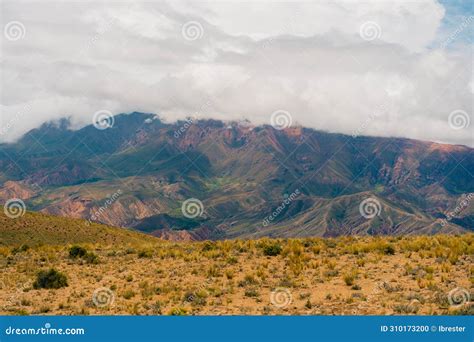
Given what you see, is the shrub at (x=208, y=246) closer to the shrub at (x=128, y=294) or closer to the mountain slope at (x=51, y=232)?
the shrub at (x=128, y=294)

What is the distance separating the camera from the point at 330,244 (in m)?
42.2

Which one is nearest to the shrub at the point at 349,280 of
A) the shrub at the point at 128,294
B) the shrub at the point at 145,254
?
the shrub at the point at 128,294

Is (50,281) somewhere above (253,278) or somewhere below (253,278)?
above

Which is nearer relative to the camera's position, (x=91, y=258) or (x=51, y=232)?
(x=91, y=258)

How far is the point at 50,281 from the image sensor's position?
32.9 meters

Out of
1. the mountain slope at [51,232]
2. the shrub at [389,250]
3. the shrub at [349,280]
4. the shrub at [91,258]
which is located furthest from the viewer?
the mountain slope at [51,232]

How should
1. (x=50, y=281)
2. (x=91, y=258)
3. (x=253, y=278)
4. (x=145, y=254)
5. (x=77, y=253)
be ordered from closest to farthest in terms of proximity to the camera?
(x=253, y=278), (x=50, y=281), (x=91, y=258), (x=145, y=254), (x=77, y=253)

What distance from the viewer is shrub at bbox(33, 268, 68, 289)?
32625 millimetres

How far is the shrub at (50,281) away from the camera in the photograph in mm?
32625

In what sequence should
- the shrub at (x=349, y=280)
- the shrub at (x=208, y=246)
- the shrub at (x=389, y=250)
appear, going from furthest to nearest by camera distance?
1. the shrub at (x=208, y=246)
2. the shrub at (x=389, y=250)
3. the shrub at (x=349, y=280)

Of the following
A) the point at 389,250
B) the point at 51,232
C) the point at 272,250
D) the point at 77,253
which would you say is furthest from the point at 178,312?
the point at 51,232

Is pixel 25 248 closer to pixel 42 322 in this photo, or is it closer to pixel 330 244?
pixel 330 244

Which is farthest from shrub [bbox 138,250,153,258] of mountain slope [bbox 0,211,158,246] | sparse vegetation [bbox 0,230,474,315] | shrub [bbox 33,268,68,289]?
mountain slope [bbox 0,211,158,246]

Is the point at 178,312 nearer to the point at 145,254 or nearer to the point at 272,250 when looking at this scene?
the point at 272,250
